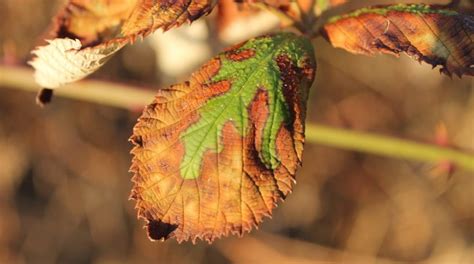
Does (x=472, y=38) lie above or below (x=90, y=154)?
above

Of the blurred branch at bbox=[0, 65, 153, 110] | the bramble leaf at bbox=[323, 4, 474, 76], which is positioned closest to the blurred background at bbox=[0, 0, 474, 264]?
the blurred branch at bbox=[0, 65, 153, 110]

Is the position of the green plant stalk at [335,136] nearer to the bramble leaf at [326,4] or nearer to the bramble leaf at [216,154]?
the bramble leaf at [326,4]

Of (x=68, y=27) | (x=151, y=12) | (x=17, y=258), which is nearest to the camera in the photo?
(x=151, y=12)

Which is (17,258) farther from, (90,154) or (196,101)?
(196,101)

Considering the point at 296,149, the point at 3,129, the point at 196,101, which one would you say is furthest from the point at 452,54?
the point at 3,129

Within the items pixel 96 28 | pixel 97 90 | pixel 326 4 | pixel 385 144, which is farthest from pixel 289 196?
pixel 96 28

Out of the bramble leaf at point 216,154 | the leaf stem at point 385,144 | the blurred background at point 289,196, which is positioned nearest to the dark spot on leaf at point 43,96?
the bramble leaf at point 216,154

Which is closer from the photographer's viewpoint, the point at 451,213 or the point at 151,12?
the point at 151,12
